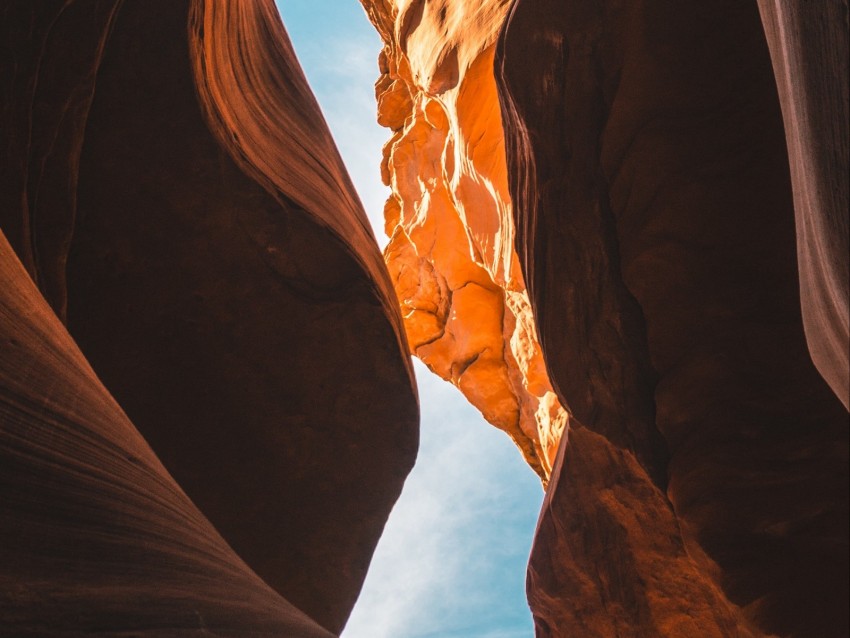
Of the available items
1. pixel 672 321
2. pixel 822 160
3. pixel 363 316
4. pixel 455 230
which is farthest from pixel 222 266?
pixel 455 230

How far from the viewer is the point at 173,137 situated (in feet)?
14.6

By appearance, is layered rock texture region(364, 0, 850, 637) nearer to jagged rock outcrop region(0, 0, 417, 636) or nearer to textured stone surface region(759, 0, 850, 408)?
textured stone surface region(759, 0, 850, 408)

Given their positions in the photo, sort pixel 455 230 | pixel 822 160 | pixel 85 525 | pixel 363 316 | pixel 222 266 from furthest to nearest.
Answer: pixel 455 230
pixel 363 316
pixel 222 266
pixel 85 525
pixel 822 160

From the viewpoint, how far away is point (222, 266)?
4.80 m

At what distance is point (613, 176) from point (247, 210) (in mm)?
2293

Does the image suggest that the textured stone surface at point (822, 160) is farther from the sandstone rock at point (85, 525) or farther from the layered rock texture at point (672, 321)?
the sandstone rock at point (85, 525)

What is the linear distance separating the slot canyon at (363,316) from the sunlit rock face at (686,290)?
0.05ft

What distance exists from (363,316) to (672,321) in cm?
200

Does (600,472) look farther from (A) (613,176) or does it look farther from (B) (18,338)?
(B) (18,338)

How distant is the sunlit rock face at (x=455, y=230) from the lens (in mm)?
8180

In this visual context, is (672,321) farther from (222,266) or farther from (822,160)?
(222,266)

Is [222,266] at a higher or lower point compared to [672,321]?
higher

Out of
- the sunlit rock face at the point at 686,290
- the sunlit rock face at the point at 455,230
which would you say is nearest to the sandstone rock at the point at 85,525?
the sunlit rock face at the point at 686,290

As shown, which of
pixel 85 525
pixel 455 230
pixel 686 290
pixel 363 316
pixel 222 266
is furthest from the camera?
pixel 455 230
